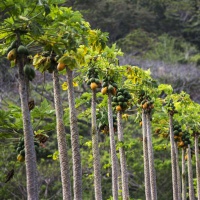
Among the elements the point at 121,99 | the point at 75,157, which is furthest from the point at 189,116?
the point at 75,157

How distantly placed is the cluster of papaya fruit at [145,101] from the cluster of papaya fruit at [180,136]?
306 centimetres

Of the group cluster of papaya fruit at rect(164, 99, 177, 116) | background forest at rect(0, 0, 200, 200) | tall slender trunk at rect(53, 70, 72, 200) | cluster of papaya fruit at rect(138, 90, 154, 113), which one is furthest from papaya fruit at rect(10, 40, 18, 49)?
cluster of papaya fruit at rect(164, 99, 177, 116)

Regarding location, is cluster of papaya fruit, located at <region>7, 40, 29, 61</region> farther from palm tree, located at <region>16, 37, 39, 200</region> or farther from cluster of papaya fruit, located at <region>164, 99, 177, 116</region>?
cluster of papaya fruit, located at <region>164, 99, 177, 116</region>

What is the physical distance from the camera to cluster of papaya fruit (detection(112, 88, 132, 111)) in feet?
43.1

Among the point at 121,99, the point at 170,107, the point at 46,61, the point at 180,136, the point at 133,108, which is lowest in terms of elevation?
the point at 46,61

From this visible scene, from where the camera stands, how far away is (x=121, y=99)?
43.1ft

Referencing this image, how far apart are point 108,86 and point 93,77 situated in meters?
0.58

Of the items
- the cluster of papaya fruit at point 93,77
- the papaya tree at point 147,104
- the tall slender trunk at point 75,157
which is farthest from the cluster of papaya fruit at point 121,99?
the tall slender trunk at point 75,157

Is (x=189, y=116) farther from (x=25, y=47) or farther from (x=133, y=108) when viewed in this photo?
(x=133, y=108)

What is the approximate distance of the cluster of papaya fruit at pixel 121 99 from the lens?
1315cm

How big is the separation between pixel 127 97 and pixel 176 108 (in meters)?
2.76

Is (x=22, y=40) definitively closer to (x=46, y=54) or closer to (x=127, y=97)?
(x=46, y=54)

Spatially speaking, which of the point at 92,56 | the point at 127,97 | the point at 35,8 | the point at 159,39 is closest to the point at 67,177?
the point at 35,8

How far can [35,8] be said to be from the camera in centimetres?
795
